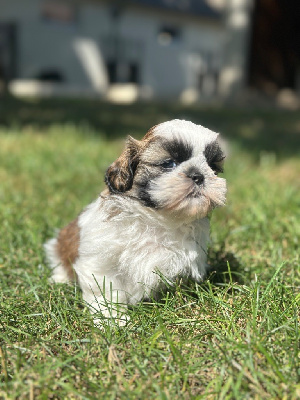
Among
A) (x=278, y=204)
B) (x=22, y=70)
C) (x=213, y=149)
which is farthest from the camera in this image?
(x=22, y=70)

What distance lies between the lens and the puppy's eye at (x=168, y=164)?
2.56 m

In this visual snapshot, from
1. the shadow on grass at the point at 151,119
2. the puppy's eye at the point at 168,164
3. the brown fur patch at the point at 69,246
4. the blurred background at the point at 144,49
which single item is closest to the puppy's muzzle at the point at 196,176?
the puppy's eye at the point at 168,164

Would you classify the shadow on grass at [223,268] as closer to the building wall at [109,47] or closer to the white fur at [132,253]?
the white fur at [132,253]

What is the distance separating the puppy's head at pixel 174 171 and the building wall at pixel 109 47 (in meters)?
15.7

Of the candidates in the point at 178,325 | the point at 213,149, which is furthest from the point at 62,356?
the point at 213,149

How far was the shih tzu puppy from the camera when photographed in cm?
250

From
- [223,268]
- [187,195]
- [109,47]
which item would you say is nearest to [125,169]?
[187,195]

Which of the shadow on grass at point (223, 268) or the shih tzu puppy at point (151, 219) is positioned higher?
the shih tzu puppy at point (151, 219)

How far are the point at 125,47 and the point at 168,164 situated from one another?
54.8 feet

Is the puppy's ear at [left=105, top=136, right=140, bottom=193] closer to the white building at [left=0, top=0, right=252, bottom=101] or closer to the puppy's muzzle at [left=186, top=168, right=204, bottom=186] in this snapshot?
the puppy's muzzle at [left=186, top=168, right=204, bottom=186]

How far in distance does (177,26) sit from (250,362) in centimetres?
1837

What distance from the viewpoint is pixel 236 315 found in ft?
8.07

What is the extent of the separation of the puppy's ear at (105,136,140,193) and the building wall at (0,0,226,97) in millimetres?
15666

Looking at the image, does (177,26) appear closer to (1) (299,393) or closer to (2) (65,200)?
(2) (65,200)
